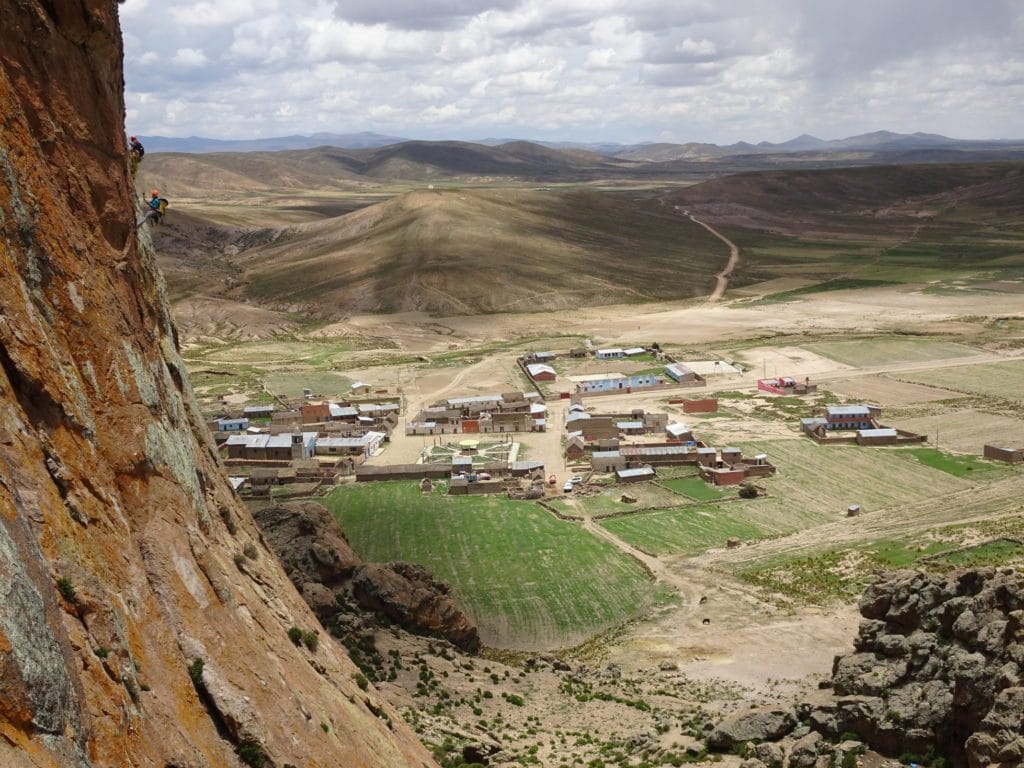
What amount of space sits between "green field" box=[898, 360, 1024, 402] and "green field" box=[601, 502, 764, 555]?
4174cm

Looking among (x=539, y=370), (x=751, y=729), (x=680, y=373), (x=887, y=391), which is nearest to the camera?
(x=751, y=729)

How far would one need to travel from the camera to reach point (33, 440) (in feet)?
48.6

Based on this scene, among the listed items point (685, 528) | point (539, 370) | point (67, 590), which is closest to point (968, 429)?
point (685, 528)

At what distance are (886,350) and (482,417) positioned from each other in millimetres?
54091

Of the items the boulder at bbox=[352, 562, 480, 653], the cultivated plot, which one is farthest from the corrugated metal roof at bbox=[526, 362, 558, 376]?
the boulder at bbox=[352, 562, 480, 653]

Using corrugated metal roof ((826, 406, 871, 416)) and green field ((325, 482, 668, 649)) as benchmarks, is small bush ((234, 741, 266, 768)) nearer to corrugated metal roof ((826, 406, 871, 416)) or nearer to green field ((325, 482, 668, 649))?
green field ((325, 482, 668, 649))

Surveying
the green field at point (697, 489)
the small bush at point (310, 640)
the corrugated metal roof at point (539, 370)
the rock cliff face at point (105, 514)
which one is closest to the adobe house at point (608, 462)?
the green field at point (697, 489)

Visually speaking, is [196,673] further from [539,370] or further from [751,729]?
[539,370]

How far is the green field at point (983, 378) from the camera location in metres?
91.1

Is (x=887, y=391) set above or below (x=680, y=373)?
below

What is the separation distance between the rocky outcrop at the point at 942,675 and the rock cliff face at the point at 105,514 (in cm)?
1327

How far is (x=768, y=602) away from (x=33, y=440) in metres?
38.8

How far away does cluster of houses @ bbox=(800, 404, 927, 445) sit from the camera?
75312mm

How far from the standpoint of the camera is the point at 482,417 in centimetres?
8438
